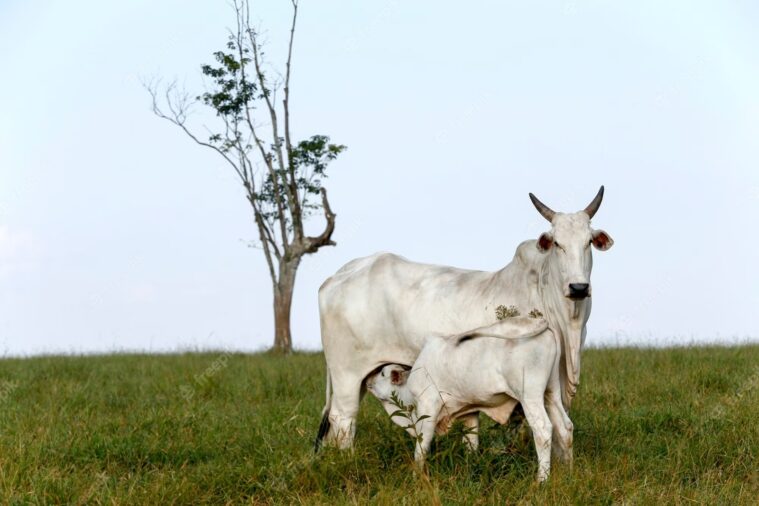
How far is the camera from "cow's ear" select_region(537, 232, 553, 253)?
646cm

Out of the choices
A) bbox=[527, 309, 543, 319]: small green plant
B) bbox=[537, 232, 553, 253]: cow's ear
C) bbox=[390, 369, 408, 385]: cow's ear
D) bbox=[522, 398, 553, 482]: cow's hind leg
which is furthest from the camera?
bbox=[390, 369, 408, 385]: cow's ear

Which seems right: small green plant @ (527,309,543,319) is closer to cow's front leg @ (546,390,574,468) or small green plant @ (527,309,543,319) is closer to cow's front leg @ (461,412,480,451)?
cow's front leg @ (546,390,574,468)

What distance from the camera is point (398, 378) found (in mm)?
6875

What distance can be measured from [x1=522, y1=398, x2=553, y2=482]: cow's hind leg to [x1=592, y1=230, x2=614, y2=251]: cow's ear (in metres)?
1.26

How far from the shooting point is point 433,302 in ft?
23.5

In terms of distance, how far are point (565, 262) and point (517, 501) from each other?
1603 mm

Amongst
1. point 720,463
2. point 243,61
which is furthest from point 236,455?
point 243,61

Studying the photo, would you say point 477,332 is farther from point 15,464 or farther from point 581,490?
point 15,464

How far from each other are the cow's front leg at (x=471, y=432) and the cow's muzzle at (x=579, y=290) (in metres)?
1.14

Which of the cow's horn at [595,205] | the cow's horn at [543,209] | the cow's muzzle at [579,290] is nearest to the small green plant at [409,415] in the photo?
the cow's muzzle at [579,290]

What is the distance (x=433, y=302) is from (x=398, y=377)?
658 mm

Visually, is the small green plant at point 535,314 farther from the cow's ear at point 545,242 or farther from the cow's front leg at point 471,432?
the cow's front leg at point 471,432

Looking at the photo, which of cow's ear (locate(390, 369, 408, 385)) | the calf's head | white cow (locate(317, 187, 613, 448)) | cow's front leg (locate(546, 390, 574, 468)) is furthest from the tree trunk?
cow's front leg (locate(546, 390, 574, 468))

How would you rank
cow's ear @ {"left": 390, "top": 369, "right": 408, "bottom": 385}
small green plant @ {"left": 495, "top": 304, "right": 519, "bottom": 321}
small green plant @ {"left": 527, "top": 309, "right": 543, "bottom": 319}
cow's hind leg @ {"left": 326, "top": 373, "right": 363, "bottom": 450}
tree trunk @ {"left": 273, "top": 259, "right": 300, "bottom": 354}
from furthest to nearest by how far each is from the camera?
tree trunk @ {"left": 273, "top": 259, "right": 300, "bottom": 354} → cow's hind leg @ {"left": 326, "top": 373, "right": 363, "bottom": 450} → cow's ear @ {"left": 390, "top": 369, "right": 408, "bottom": 385} → small green plant @ {"left": 495, "top": 304, "right": 519, "bottom": 321} → small green plant @ {"left": 527, "top": 309, "right": 543, "bottom": 319}
